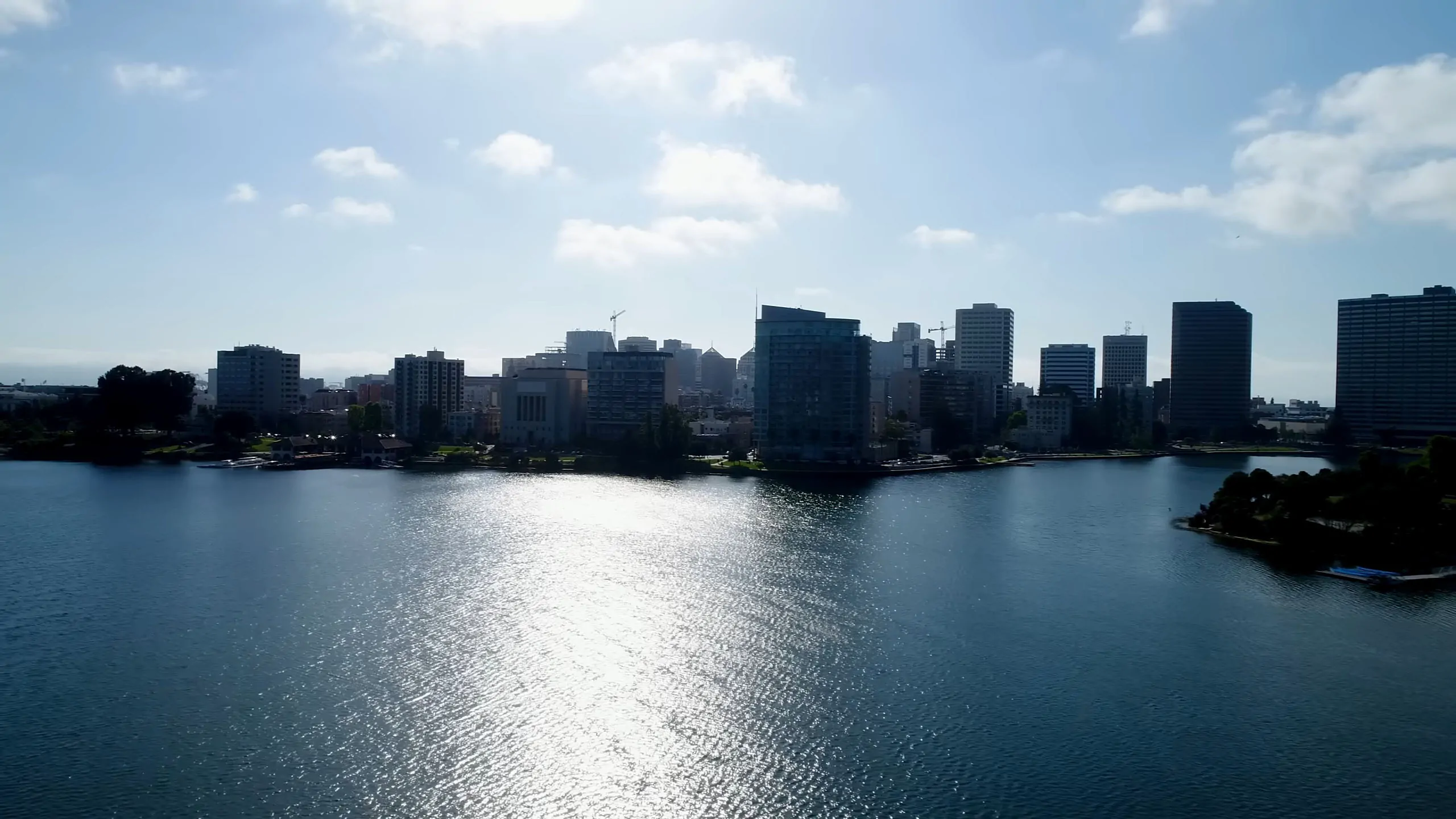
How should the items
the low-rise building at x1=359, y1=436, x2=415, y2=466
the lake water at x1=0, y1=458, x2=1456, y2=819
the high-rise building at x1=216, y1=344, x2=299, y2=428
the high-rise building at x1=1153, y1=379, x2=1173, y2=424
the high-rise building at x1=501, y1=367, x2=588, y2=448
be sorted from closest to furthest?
1. the lake water at x1=0, y1=458, x2=1456, y2=819
2. the low-rise building at x1=359, y1=436, x2=415, y2=466
3. the high-rise building at x1=501, y1=367, x2=588, y2=448
4. the high-rise building at x1=216, y1=344, x2=299, y2=428
5. the high-rise building at x1=1153, y1=379, x2=1173, y2=424

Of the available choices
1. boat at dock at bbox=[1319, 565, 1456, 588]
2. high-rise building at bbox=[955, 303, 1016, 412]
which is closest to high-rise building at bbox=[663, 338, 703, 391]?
high-rise building at bbox=[955, 303, 1016, 412]

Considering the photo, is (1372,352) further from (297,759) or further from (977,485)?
(297,759)

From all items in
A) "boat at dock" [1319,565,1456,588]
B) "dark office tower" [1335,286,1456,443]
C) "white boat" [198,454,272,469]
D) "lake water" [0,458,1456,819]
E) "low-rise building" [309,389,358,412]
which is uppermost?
"dark office tower" [1335,286,1456,443]

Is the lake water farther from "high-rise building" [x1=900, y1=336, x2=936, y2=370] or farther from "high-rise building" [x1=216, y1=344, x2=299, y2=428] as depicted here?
"high-rise building" [x1=900, y1=336, x2=936, y2=370]

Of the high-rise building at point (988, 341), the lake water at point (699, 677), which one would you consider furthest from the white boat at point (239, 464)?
the high-rise building at point (988, 341)

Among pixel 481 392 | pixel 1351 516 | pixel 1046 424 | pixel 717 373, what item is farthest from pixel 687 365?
pixel 1351 516

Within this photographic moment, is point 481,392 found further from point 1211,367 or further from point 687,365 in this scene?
point 1211,367

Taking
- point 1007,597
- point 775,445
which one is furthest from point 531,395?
point 1007,597
